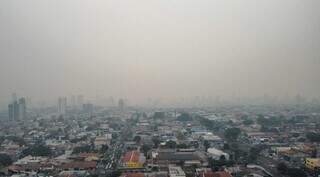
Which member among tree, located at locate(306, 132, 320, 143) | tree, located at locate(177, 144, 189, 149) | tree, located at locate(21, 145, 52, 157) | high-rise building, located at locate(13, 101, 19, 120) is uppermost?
high-rise building, located at locate(13, 101, 19, 120)

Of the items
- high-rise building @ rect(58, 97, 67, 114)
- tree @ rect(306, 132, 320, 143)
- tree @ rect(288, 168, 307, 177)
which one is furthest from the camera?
high-rise building @ rect(58, 97, 67, 114)

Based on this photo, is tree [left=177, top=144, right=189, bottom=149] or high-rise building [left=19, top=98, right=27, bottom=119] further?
high-rise building [left=19, top=98, right=27, bottom=119]

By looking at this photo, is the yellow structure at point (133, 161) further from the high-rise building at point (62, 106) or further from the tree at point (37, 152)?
the high-rise building at point (62, 106)

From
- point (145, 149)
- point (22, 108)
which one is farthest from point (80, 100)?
point (145, 149)

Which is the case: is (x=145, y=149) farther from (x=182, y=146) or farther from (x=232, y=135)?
(x=232, y=135)

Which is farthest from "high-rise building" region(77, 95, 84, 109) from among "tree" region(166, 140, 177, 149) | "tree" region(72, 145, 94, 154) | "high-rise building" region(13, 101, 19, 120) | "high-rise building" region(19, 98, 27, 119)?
"tree" region(166, 140, 177, 149)

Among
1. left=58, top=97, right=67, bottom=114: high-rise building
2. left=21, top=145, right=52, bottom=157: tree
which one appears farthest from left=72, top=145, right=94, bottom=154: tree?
left=58, top=97, right=67, bottom=114: high-rise building

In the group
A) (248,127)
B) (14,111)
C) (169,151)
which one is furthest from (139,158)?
(14,111)

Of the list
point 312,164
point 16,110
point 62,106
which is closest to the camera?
point 312,164

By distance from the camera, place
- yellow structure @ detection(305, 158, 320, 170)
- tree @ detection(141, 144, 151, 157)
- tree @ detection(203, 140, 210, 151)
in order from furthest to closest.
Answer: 1. tree @ detection(203, 140, 210, 151)
2. tree @ detection(141, 144, 151, 157)
3. yellow structure @ detection(305, 158, 320, 170)

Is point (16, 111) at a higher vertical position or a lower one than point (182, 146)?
higher

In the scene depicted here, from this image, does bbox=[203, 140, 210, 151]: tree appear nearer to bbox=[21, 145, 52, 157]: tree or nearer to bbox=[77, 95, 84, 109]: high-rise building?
bbox=[21, 145, 52, 157]: tree

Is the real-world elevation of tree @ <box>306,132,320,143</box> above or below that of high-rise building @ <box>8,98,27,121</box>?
below
